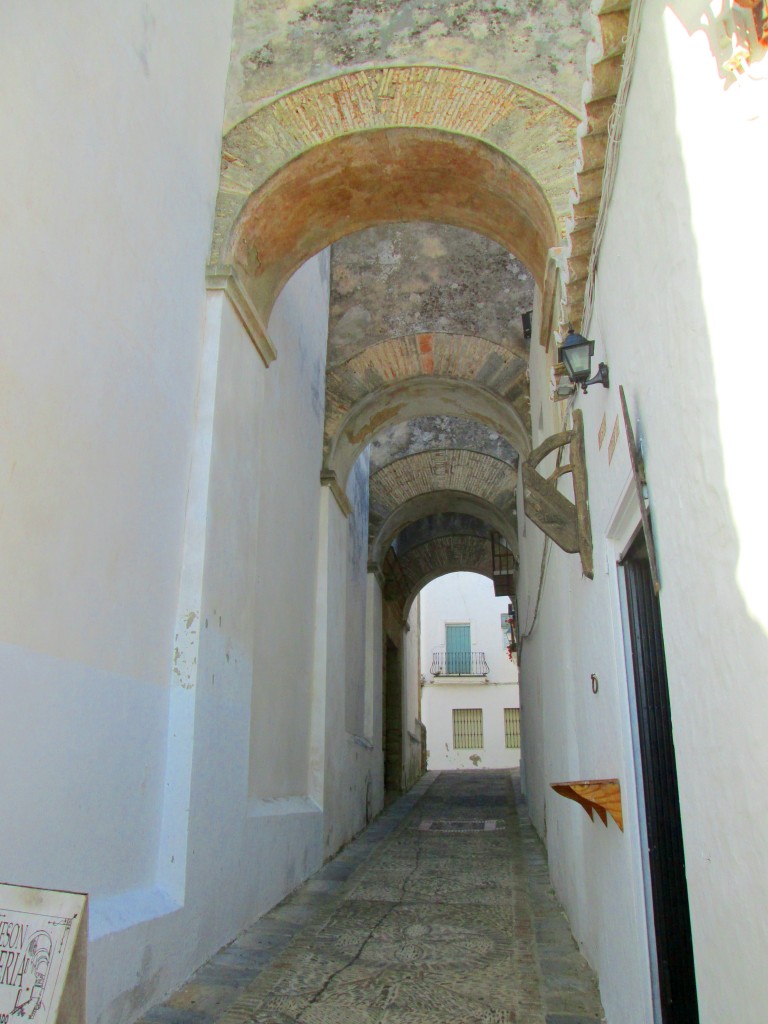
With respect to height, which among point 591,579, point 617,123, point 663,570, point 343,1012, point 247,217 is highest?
point 247,217

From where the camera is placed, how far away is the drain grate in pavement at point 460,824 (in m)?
8.79

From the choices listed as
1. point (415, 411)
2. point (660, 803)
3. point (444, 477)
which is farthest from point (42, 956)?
point (444, 477)

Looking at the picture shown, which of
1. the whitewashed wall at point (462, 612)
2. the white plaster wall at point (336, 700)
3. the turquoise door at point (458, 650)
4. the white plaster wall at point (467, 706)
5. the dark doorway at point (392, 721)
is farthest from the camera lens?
the whitewashed wall at point (462, 612)

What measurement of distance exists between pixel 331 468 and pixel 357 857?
11.9ft

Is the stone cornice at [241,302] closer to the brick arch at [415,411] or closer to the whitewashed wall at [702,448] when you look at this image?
the brick arch at [415,411]

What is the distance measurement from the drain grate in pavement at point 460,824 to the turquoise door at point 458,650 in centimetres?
1666

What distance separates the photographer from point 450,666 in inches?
1039

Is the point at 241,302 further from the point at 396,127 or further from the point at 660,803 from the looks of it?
the point at 660,803

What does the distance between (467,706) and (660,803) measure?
78.1 ft

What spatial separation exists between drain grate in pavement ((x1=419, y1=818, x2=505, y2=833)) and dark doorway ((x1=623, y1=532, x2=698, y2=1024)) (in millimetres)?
6483

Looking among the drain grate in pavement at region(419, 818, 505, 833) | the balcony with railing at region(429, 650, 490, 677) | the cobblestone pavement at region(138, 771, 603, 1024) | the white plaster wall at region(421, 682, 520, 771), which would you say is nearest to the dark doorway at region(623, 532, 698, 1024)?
the cobblestone pavement at region(138, 771, 603, 1024)

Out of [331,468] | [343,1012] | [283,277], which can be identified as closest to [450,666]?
[331,468]

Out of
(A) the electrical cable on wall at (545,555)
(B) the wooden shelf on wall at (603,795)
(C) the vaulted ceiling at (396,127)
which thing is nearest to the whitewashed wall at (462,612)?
(A) the electrical cable on wall at (545,555)

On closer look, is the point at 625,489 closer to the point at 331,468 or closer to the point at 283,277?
the point at 283,277
